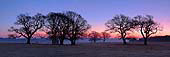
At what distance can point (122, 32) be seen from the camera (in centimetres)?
7862

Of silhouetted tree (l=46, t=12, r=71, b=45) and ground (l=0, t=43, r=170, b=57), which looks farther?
silhouetted tree (l=46, t=12, r=71, b=45)

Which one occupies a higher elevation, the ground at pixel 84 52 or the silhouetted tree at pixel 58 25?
the silhouetted tree at pixel 58 25

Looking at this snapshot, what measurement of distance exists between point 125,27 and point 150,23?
758cm

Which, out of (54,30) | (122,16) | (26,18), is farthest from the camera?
(122,16)

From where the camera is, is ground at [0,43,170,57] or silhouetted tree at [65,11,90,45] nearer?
ground at [0,43,170,57]

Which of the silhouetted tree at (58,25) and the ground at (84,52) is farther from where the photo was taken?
the silhouetted tree at (58,25)

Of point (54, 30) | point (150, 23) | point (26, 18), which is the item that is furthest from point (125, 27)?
point (26, 18)

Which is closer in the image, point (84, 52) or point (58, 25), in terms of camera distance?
point (84, 52)

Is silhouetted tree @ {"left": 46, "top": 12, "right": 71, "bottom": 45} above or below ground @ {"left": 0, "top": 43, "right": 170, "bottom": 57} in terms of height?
above

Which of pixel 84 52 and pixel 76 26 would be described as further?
pixel 76 26

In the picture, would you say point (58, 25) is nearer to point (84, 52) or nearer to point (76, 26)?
point (76, 26)

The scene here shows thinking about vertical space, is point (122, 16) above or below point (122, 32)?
above

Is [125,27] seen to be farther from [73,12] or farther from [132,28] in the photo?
[73,12]

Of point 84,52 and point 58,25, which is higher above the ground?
point 58,25
